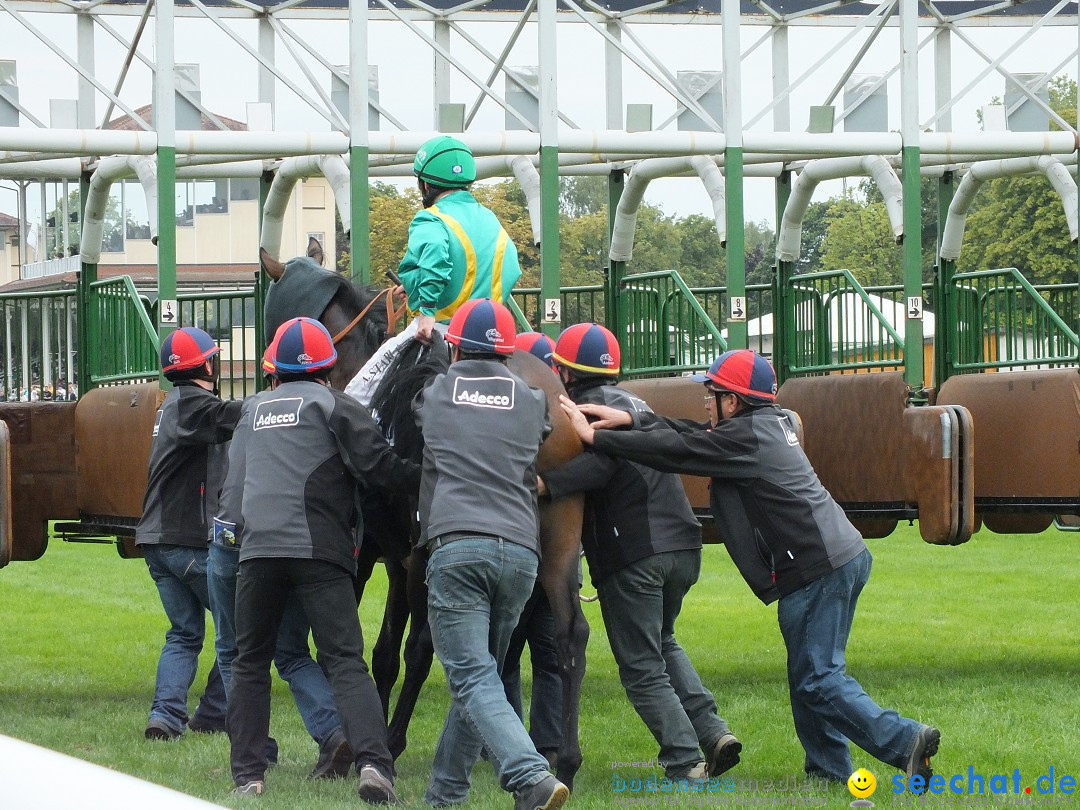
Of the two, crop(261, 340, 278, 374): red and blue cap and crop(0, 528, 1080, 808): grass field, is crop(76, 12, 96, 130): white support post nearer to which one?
crop(0, 528, 1080, 808): grass field

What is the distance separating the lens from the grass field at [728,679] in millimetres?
5316

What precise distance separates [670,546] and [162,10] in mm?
3775

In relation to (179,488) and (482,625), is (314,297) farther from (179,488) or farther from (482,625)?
(482,625)

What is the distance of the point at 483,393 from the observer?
176 inches

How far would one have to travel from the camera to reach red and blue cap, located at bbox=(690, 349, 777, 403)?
16.8 ft

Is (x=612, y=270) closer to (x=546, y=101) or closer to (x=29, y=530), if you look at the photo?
(x=546, y=101)

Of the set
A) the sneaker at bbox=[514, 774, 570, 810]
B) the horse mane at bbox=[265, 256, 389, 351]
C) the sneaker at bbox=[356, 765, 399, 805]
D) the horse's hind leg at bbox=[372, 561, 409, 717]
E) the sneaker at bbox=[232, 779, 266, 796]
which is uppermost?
the horse mane at bbox=[265, 256, 389, 351]

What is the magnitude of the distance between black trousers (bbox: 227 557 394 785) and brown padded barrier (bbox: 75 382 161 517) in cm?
247

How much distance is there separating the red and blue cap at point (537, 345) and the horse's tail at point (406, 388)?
33.9 inches

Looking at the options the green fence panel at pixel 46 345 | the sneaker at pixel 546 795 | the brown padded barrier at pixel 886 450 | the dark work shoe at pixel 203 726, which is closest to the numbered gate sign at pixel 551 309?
the brown padded barrier at pixel 886 450

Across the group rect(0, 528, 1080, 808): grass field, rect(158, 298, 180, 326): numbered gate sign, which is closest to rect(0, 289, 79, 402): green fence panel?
A: rect(158, 298, 180, 326): numbered gate sign

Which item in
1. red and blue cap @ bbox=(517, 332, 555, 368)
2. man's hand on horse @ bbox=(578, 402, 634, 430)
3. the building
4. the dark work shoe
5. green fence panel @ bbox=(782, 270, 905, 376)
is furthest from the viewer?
the building

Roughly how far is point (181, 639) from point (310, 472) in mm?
2140

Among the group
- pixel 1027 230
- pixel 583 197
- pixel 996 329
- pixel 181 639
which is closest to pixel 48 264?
pixel 181 639
